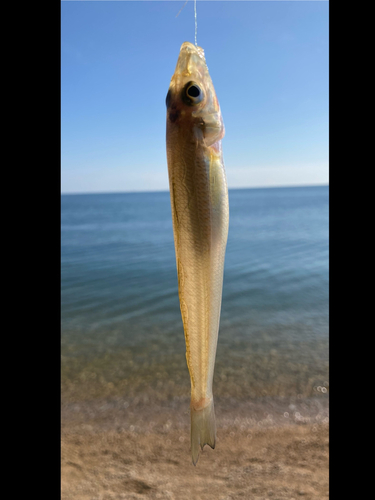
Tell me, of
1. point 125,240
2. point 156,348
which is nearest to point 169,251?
point 125,240

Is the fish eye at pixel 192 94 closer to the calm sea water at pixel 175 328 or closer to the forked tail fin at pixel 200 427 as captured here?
the forked tail fin at pixel 200 427

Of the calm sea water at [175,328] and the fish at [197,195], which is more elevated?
the fish at [197,195]

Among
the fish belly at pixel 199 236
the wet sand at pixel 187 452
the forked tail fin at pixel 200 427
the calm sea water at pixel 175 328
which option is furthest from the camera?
the calm sea water at pixel 175 328

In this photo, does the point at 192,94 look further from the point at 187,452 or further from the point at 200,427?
the point at 187,452

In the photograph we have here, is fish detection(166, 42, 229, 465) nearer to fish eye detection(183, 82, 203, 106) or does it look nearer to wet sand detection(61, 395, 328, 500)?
fish eye detection(183, 82, 203, 106)

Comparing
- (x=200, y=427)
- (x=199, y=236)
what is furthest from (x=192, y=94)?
(x=200, y=427)

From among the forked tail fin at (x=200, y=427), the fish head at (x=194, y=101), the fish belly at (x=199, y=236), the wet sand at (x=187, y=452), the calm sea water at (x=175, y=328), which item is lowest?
the wet sand at (x=187, y=452)

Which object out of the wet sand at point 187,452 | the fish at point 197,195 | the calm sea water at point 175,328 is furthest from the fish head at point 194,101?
the calm sea water at point 175,328

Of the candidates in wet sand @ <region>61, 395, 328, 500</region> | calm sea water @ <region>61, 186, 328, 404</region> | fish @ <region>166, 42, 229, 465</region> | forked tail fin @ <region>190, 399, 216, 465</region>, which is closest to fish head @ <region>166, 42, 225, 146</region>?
fish @ <region>166, 42, 229, 465</region>
